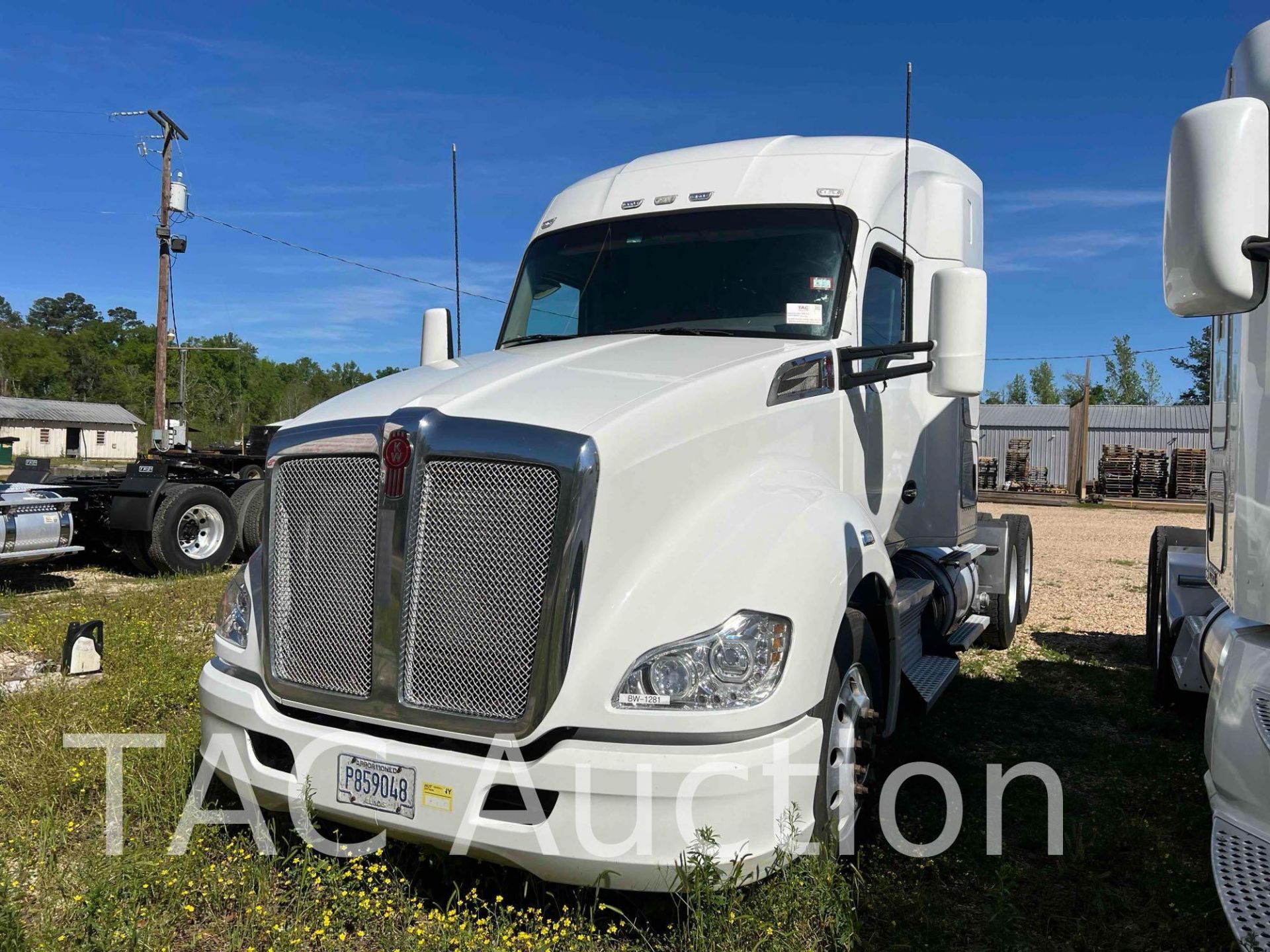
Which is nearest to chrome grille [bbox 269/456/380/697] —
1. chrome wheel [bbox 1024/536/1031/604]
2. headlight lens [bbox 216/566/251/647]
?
headlight lens [bbox 216/566/251/647]

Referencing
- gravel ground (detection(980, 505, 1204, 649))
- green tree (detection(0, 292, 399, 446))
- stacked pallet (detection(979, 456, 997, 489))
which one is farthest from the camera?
green tree (detection(0, 292, 399, 446))

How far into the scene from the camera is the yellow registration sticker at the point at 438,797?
287 centimetres

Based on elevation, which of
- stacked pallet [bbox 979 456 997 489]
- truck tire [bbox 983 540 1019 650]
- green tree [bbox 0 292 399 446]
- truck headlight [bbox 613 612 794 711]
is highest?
green tree [bbox 0 292 399 446]

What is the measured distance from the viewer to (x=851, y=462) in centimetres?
442

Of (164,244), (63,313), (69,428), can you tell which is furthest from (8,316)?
(164,244)

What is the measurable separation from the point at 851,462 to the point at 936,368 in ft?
1.89

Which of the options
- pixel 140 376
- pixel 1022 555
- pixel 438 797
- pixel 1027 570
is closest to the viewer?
pixel 438 797

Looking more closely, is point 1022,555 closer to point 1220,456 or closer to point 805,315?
point 1220,456

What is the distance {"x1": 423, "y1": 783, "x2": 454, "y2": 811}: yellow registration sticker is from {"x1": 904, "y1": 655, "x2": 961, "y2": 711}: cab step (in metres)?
2.51

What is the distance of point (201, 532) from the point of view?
11.3m

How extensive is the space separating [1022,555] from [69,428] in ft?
264

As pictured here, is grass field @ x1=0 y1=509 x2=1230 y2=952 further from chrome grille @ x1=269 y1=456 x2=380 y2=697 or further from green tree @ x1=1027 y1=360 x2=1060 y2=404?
green tree @ x1=1027 y1=360 x2=1060 y2=404

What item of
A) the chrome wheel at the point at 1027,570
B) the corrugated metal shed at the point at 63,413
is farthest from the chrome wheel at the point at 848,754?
the corrugated metal shed at the point at 63,413

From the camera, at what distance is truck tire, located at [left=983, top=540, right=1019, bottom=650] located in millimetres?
7723
